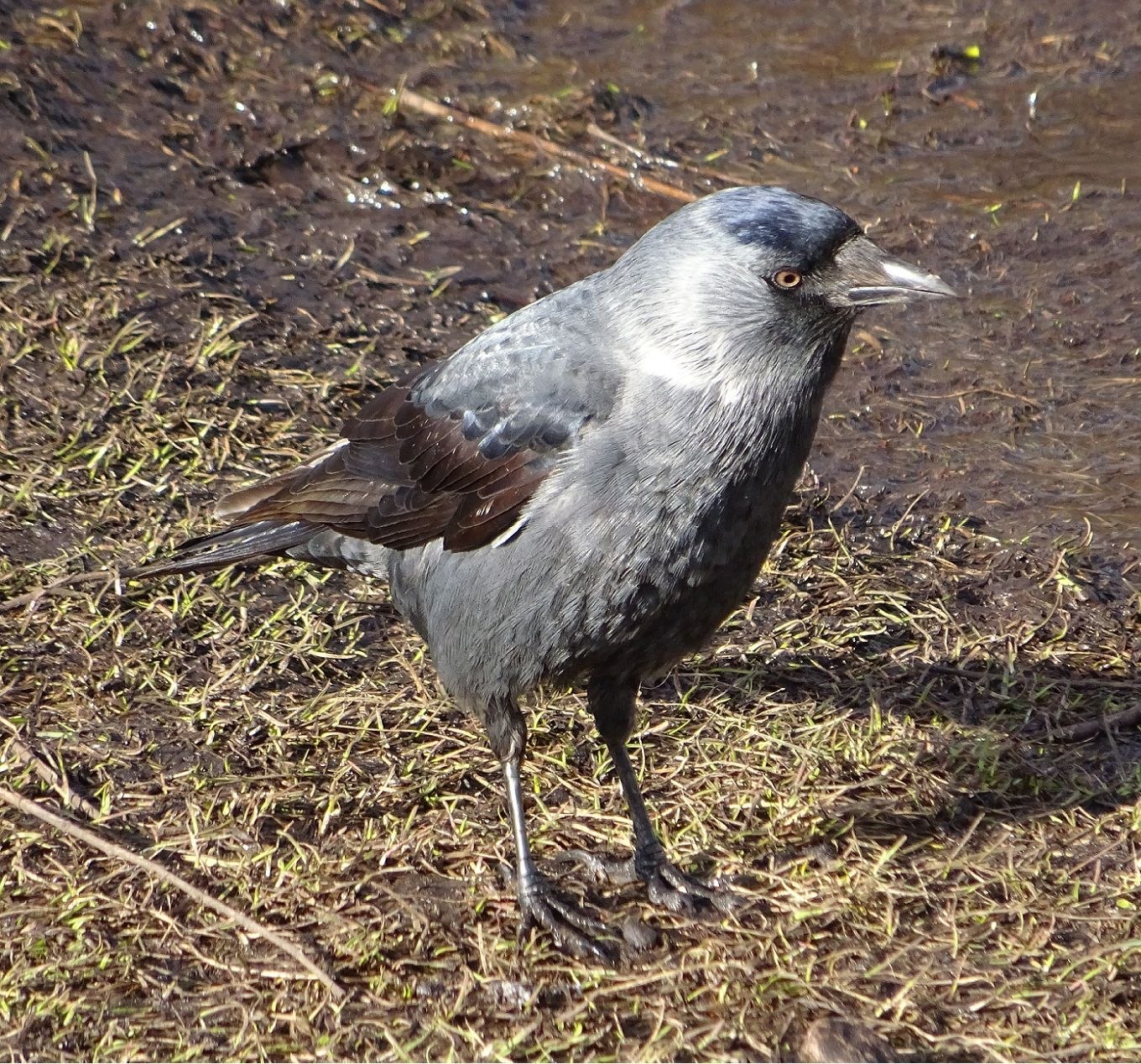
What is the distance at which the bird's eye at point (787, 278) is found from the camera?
12.2ft

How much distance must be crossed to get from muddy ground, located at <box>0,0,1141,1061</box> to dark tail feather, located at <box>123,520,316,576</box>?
0.34m

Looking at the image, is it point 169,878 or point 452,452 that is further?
point 452,452

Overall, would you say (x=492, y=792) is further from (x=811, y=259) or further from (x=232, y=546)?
(x=811, y=259)

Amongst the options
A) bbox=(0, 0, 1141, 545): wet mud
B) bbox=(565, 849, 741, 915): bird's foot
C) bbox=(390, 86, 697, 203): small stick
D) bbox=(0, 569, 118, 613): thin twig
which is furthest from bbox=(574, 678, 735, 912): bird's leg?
bbox=(390, 86, 697, 203): small stick

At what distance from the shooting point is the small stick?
7.65m

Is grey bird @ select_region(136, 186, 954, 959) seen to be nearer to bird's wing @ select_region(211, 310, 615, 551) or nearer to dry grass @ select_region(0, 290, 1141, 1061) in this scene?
bird's wing @ select_region(211, 310, 615, 551)

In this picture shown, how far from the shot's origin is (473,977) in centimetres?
375

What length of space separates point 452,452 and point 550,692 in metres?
0.73

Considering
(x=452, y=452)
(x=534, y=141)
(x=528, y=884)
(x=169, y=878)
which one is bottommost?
(x=528, y=884)

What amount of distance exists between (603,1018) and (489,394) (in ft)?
5.49

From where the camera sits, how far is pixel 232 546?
465cm

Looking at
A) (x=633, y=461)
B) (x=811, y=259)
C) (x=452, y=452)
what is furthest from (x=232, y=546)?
(x=811, y=259)

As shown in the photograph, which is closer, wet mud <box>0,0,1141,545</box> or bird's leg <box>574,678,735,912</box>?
bird's leg <box>574,678,735,912</box>

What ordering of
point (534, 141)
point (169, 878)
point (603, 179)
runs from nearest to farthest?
1. point (169, 878)
2. point (603, 179)
3. point (534, 141)
